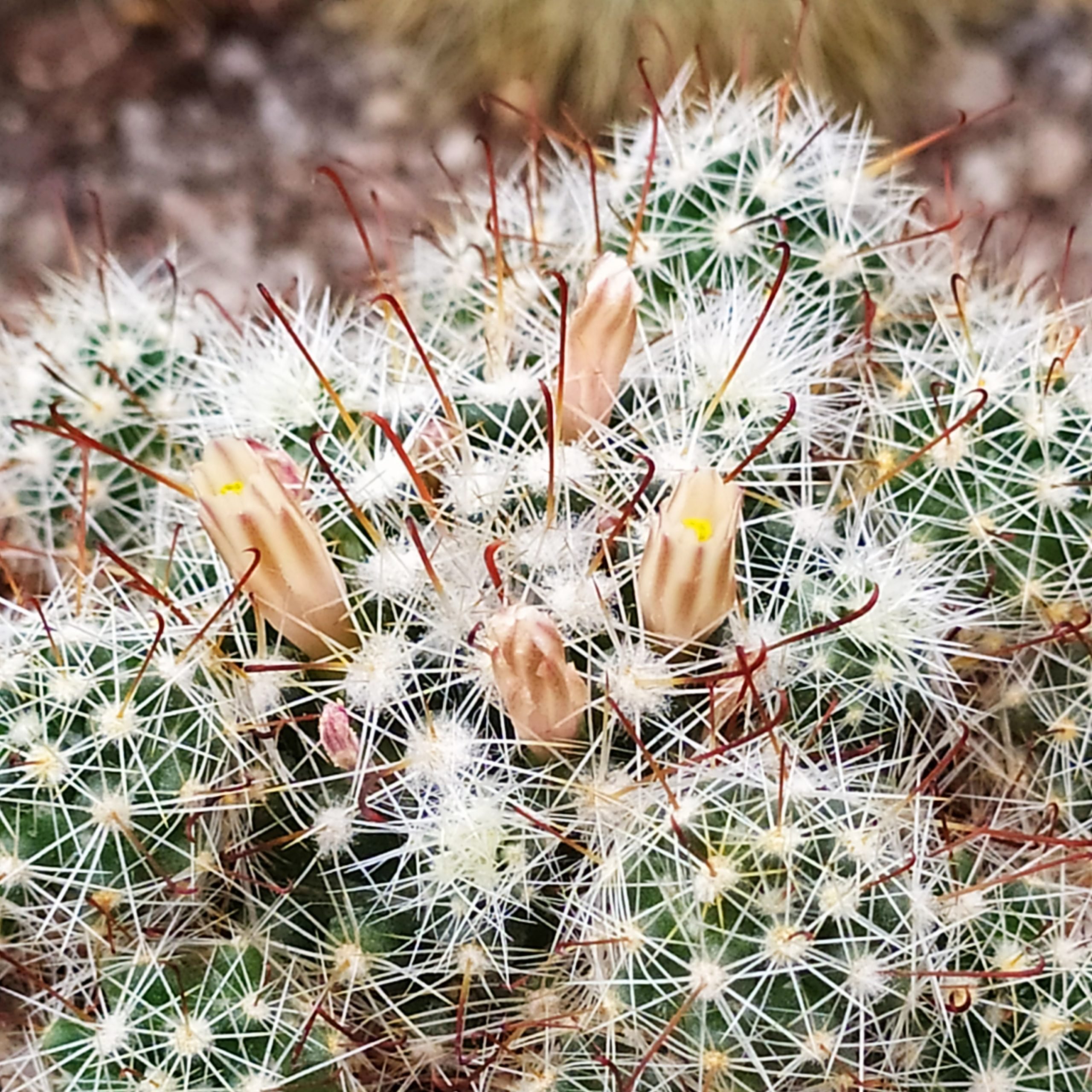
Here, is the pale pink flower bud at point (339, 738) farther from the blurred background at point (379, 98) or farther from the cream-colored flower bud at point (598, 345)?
the blurred background at point (379, 98)

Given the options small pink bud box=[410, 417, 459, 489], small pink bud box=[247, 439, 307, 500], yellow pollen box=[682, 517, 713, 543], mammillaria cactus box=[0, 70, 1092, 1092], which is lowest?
mammillaria cactus box=[0, 70, 1092, 1092]

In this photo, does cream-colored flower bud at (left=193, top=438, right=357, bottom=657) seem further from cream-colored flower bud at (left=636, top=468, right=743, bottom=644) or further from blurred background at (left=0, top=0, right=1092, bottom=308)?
blurred background at (left=0, top=0, right=1092, bottom=308)

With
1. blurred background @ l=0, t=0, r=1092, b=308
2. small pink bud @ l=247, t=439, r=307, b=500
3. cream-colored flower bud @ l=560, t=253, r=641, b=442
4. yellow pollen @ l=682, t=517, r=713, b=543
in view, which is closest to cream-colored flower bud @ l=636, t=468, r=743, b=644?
yellow pollen @ l=682, t=517, r=713, b=543

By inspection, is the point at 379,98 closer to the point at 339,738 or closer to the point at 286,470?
the point at 286,470

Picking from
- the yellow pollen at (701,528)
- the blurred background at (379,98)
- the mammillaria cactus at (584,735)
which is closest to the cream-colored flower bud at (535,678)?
the mammillaria cactus at (584,735)

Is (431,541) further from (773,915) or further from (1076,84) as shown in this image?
(1076,84)
